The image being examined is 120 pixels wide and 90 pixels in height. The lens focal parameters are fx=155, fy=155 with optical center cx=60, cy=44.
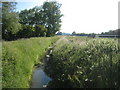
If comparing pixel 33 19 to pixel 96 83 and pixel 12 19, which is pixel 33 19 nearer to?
pixel 12 19

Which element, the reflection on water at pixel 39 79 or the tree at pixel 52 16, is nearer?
the reflection on water at pixel 39 79

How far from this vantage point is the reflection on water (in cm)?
809

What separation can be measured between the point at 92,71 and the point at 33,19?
182ft

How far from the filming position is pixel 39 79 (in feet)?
29.9

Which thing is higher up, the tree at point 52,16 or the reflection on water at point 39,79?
the tree at point 52,16

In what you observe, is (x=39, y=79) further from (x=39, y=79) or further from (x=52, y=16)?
(x=52, y=16)

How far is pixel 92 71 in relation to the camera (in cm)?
538

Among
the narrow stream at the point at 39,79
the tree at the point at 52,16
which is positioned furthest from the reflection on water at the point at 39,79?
the tree at the point at 52,16

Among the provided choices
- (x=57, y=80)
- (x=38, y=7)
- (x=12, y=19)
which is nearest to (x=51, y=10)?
(x=38, y=7)

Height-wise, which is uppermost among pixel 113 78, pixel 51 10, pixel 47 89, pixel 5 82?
pixel 51 10

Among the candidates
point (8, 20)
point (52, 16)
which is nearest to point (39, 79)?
point (8, 20)

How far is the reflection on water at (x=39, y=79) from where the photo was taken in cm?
809

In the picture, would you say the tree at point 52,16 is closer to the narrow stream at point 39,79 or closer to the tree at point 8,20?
the tree at point 8,20

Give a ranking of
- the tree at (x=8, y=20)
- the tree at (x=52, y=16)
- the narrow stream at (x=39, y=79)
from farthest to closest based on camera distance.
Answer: the tree at (x=52, y=16) → the tree at (x=8, y=20) → the narrow stream at (x=39, y=79)
